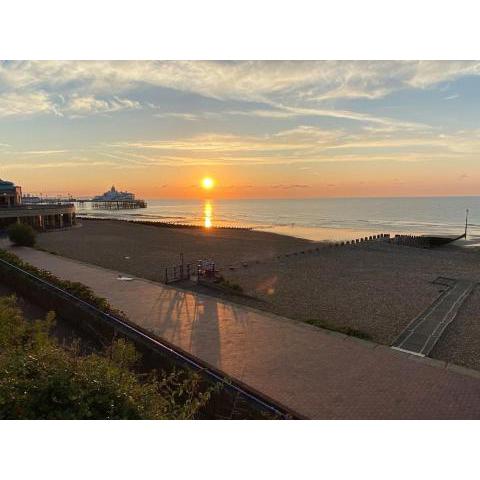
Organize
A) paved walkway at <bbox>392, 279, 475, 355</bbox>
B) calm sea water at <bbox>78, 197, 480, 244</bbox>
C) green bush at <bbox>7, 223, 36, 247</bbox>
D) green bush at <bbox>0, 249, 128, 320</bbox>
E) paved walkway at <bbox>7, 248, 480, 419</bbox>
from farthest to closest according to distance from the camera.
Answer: calm sea water at <bbox>78, 197, 480, 244</bbox> < green bush at <bbox>7, 223, 36, 247</bbox> < green bush at <bbox>0, 249, 128, 320</bbox> < paved walkway at <bbox>392, 279, 475, 355</bbox> < paved walkway at <bbox>7, 248, 480, 419</bbox>

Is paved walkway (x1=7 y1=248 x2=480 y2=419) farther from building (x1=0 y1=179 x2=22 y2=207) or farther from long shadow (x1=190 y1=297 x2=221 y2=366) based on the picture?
building (x1=0 y1=179 x2=22 y2=207)

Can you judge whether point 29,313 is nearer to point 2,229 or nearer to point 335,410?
point 335,410

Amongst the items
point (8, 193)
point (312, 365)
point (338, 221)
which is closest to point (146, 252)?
point (312, 365)

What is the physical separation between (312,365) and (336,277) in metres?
13.1

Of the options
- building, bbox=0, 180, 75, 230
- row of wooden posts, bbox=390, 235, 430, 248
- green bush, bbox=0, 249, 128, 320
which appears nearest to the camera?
green bush, bbox=0, 249, 128, 320

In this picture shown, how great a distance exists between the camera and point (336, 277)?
72.2ft

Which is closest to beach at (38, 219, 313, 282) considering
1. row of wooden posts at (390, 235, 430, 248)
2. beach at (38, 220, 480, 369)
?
beach at (38, 220, 480, 369)

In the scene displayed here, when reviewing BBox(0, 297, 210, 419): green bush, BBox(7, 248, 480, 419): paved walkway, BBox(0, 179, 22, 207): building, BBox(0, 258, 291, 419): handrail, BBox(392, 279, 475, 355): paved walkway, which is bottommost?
BBox(392, 279, 475, 355): paved walkway

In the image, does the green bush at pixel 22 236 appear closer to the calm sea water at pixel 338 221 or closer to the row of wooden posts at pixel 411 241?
the calm sea water at pixel 338 221

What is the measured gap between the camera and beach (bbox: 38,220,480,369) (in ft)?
44.5

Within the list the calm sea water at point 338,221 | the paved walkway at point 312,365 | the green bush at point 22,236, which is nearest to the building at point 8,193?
the green bush at point 22,236

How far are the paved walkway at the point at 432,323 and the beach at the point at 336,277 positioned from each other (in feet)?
0.82

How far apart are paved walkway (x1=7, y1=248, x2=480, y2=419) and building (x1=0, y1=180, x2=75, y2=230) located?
3453cm

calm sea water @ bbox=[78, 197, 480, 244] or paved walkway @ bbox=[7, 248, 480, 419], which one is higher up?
paved walkway @ bbox=[7, 248, 480, 419]
